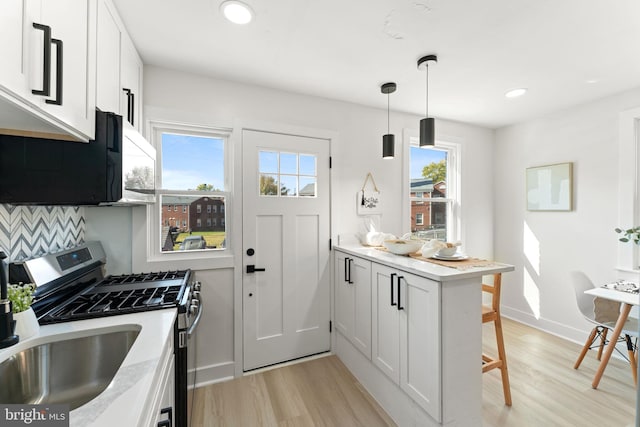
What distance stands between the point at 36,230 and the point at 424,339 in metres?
2.21

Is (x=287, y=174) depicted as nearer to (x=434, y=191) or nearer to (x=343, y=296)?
(x=343, y=296)

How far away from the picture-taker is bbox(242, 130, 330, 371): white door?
2354 mm

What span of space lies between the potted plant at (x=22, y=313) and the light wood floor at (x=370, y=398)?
122 cm

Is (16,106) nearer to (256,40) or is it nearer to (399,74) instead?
(256,40)

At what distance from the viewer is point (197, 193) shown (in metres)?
2.25

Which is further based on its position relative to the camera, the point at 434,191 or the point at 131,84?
the point at 434,191

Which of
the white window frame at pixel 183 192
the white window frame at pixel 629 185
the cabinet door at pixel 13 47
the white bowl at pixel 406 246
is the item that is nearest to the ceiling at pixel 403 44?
the white window frame at pixel 629 185

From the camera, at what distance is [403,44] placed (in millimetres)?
1820

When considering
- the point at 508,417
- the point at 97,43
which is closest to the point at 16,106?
the point at 97,43

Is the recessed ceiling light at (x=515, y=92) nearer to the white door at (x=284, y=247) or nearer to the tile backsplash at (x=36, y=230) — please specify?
the white door at (x=284, y=247)

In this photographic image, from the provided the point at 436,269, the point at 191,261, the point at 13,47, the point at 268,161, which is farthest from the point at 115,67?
the point at 436,269

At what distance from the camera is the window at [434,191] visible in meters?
3.20

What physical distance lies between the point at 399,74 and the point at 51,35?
2.10 metres

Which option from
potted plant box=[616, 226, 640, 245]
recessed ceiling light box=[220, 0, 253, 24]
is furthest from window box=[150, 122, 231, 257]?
potted plant box=[616, 226, 640, 245]
